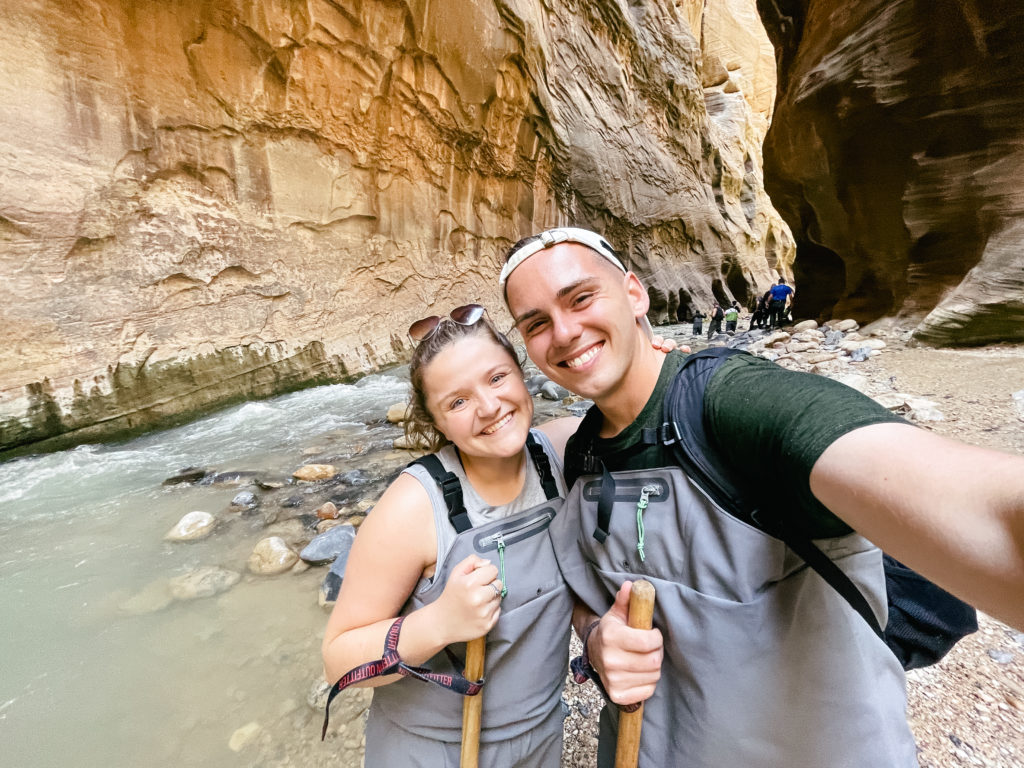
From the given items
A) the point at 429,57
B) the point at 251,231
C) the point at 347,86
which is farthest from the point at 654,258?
the point at 251,231

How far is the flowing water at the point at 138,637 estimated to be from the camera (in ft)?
4.73

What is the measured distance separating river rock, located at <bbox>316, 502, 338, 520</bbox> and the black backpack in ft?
8.83

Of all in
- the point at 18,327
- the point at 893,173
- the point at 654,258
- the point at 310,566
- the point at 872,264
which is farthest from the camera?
the point at 654,258

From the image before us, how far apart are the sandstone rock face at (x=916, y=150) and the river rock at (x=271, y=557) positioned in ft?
23.7

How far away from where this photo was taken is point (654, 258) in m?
15.8

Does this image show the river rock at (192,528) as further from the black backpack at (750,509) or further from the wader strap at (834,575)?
the wader strap at (834,575)

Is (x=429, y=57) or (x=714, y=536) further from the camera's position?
(x=429, y=57)

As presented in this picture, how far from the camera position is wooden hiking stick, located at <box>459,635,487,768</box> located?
2.84 feet

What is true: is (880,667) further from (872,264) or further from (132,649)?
(872,264)

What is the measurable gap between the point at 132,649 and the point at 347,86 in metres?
7.72

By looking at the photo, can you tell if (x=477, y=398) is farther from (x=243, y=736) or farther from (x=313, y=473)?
(x=313, y=473)

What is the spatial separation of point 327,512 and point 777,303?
1186 centimetres

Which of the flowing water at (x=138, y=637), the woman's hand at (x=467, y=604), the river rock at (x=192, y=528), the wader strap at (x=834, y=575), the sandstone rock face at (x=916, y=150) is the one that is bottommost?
the flowing water at (x=138, y=637)

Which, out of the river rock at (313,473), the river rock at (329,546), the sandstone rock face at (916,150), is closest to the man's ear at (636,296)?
the river rock at (329,546)
